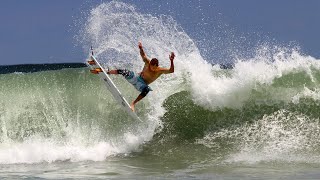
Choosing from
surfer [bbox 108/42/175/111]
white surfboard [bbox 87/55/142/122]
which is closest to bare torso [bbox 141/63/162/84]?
surfer [bbox 108/42/175/111]

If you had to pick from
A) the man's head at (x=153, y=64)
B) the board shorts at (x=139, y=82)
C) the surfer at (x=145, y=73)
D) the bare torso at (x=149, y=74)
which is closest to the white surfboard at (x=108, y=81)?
the surfer at (x=145, y=73)

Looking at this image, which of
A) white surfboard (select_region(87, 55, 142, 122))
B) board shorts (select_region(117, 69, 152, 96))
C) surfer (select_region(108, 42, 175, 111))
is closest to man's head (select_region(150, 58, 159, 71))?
surfer (select_region(108, 42, 175, 111))

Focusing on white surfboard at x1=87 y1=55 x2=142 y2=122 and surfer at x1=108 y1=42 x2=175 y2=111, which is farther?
white surfboard at x1=87 y1=55 x2=142 y2=122

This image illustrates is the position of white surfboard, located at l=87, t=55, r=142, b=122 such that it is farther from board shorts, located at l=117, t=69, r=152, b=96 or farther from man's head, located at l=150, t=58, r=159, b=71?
man's head, located at l=150, t=58, r=159, b=71

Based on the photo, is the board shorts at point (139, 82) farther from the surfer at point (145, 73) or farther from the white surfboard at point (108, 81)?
the white surfboard at point (108, 81)

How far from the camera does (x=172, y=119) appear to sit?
457 inches

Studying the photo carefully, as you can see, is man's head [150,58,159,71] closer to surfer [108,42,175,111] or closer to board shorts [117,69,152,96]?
surfer [108,42,175,111]

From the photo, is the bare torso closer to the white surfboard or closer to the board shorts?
the board shorts

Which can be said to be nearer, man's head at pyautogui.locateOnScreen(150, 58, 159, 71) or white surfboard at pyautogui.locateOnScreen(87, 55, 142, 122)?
man's head at pyautogui.locateOnScreen(150, 58, 159, 71)

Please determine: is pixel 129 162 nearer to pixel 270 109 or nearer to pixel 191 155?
pixel 191 155

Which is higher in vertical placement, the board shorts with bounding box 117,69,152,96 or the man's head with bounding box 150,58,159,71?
→ the man's head with bounding box 150,58,159,71

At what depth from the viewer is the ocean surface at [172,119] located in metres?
9.34

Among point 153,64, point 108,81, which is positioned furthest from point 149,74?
point 108,81

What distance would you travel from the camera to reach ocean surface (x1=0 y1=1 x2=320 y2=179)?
30.6 ft
